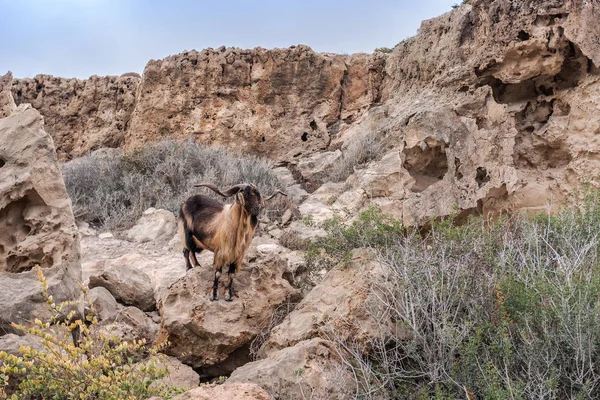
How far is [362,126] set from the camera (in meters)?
12.8

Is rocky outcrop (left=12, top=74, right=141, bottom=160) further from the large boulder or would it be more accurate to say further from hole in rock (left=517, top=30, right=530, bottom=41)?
the large boulder

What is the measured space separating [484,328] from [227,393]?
160 cm

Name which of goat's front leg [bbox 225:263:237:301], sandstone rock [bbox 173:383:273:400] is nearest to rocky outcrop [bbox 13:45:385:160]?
goat's front leg [bbox 225:263:237:301]

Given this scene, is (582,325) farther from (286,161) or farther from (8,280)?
(286,161)

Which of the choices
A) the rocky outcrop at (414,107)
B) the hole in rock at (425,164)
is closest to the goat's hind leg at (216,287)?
the rocky outcrop at (414,107)

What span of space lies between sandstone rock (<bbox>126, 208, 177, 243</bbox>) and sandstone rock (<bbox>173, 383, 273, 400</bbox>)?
21.3ft

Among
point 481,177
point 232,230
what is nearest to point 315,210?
point 481,177

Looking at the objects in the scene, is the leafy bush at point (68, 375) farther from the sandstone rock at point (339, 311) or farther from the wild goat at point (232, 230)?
the wild goat at point (232, 230)

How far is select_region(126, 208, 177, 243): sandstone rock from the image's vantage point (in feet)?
30.0

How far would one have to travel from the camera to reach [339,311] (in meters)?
4.00

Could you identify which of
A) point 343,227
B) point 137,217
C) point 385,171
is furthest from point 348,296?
point 137,217

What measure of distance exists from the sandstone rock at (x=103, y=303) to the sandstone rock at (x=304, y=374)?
1.91m

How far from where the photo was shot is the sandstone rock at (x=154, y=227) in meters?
9.14

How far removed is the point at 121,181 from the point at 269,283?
7900mm
